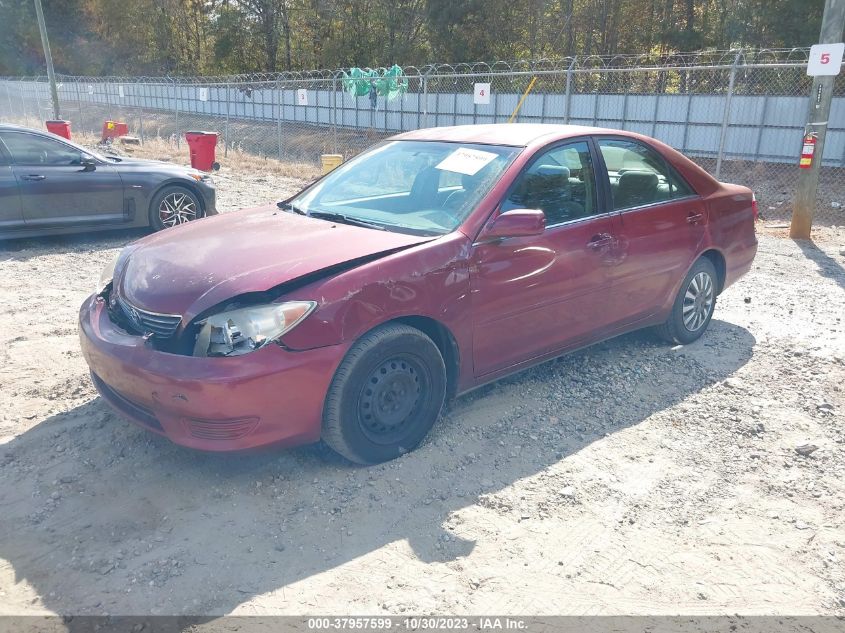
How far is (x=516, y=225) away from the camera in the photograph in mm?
3814

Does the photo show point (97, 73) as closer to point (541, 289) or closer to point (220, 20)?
point (220, 20)

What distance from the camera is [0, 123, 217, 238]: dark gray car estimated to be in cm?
829

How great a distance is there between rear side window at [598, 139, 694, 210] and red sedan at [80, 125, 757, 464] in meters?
0.01

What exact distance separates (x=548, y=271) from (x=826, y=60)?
7.25 metres

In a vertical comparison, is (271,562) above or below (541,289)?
below

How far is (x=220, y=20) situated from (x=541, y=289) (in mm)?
48729

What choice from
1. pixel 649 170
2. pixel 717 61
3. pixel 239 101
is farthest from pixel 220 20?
pixel 649 170

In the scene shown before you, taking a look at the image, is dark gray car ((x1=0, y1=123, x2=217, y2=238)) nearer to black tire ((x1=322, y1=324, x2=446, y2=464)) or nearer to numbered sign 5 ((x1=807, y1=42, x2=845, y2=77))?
black tire ((x1=322, y1=324, x2=446, y2=464))

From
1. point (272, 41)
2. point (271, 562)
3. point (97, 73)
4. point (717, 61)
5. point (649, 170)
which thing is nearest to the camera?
point (271, 562)

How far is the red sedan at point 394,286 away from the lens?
10.7ft

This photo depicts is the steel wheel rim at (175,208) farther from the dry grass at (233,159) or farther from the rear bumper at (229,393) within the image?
the dry grass at (233,159)

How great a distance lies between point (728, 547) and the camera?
126 inches

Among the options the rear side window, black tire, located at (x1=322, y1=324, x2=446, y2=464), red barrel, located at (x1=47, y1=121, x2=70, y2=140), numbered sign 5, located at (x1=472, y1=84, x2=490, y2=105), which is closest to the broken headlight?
black tire, located at (x1=322, y1=324, x2=446, y2=464)

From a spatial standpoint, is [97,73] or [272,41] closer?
[272,41]
